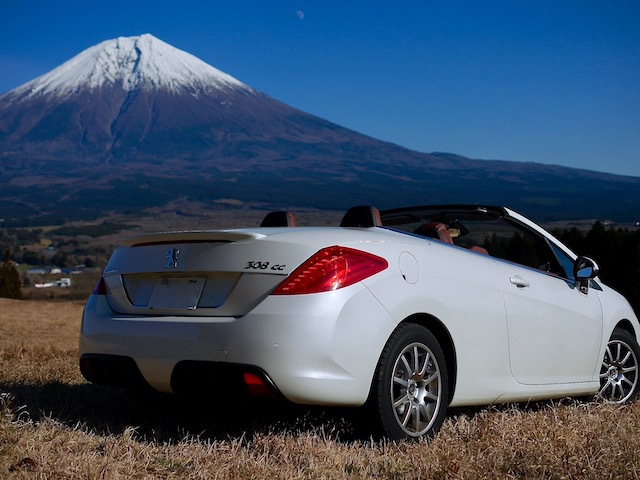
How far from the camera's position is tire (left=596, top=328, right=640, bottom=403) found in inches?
251

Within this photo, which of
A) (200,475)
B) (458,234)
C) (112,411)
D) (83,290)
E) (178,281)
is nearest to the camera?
(200,475)

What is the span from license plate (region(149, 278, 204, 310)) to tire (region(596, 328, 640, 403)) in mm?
3090

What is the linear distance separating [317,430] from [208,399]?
588 mm

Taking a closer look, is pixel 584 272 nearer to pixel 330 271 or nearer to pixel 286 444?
pixel 330 271

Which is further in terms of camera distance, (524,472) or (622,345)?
(622,345)

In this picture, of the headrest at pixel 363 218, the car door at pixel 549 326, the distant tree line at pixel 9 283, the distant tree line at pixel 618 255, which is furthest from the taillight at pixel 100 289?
the distant tree line at pixel 9 283

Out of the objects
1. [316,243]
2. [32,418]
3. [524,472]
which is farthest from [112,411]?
[524,472]

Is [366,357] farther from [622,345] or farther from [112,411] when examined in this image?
[622,345]

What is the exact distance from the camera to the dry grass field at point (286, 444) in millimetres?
3801

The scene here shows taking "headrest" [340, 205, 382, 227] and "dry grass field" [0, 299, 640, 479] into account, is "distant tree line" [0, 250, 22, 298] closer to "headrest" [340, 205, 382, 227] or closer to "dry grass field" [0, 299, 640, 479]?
"dry grass field" [0, 299, 640, 479]

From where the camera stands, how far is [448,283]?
4773 millimetres

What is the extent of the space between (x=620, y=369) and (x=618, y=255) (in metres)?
73.8

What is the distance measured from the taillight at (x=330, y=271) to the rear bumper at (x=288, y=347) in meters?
0.04

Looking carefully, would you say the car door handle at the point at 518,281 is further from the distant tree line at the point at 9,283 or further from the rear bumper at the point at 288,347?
the distant tree line at the point at 9,283
